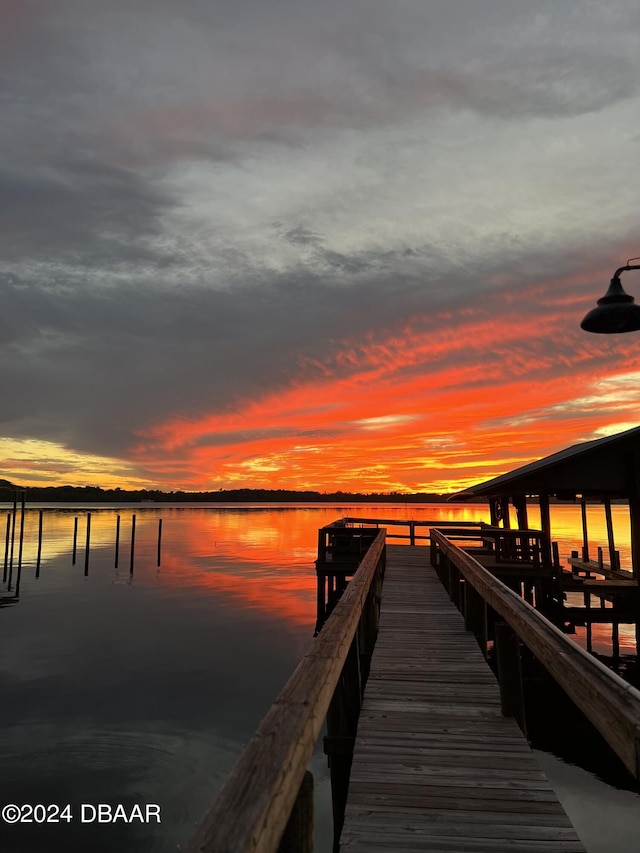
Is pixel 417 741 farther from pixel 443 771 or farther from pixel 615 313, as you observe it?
pixel 615 313

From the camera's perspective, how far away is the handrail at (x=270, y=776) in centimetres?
159

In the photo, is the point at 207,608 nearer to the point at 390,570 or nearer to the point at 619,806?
the point at 390,570

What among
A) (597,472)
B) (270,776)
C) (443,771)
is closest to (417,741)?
(443,771)

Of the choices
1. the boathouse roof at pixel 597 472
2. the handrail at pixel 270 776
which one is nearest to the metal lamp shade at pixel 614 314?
the handrail at pixel 270 776

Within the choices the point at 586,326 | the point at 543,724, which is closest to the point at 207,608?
the point at 543,724

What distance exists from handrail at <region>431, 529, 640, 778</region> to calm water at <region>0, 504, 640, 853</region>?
6.05m

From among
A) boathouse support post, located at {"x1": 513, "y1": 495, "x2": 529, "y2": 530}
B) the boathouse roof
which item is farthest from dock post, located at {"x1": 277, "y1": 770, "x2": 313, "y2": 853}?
boathouse support post, located at {"x1": 513, "y1": 495, "x2": 529, "y2": 530}

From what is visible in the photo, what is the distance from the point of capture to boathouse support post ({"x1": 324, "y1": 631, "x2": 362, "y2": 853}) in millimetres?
5281

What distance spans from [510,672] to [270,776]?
437 cm

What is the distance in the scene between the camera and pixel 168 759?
37.0 feet

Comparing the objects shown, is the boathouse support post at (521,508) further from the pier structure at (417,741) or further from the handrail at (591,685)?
the handrail at (591,685)

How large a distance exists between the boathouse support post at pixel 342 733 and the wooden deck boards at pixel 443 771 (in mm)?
146

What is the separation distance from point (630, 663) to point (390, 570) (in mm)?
7719

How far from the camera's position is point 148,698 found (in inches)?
580
